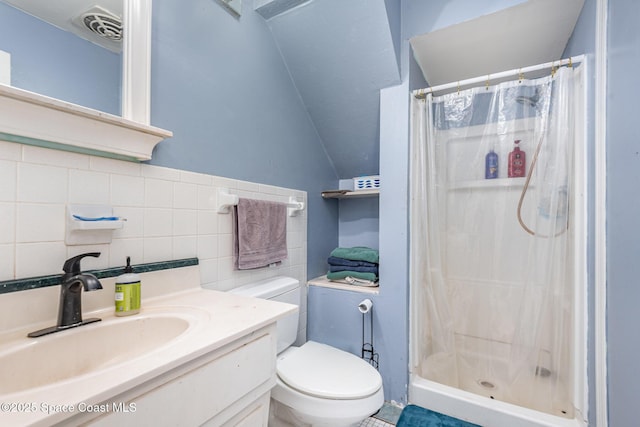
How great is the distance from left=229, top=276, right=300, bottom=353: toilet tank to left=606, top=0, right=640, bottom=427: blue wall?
126 cm

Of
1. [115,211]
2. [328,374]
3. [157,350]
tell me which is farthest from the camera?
[328,374]

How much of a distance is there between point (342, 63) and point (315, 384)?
167 centimetres

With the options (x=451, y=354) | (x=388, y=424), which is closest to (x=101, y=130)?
(x=388, y=424)

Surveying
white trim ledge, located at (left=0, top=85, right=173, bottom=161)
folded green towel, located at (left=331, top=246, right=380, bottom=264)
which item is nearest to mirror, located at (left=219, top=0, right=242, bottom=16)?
white trim ledge, located at (left=0, top=85, right=173, bottom=161)

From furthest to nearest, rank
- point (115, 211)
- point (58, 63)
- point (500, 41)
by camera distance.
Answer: point (500, 41)
point (115, 211)
point (58, 63)

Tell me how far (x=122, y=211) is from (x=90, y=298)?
0.95 feet

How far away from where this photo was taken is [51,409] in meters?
0.43

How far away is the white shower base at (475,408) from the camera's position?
1.31m

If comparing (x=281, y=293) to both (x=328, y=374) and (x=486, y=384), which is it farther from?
(x=486, y=384)

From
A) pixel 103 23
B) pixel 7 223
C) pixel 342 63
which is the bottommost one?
pixel 7 223

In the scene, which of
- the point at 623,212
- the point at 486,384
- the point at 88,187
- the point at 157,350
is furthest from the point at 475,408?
the point at 88,187

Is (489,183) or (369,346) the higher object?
(489,183)

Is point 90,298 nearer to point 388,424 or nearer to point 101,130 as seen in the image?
point 101,130

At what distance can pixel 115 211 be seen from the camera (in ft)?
3.10
